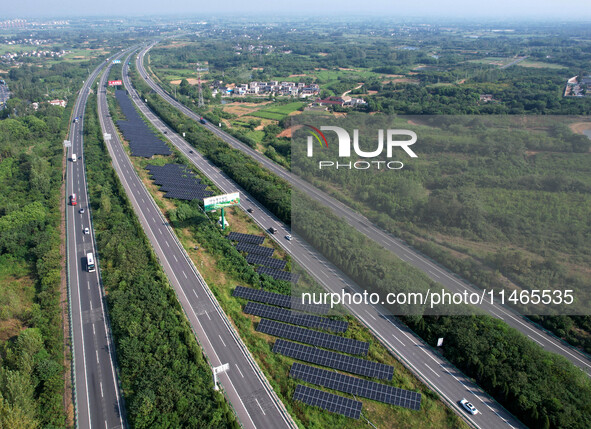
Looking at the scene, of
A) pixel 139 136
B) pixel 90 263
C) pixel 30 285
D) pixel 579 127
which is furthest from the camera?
pixel 139 136

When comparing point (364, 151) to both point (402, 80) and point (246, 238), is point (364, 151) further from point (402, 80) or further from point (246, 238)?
point (402, 80)

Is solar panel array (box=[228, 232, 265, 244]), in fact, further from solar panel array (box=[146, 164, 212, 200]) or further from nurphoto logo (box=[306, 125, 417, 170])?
A: solar panel array (box=[146, 164, 212, 200])

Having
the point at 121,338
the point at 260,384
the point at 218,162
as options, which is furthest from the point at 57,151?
the point at 260,384

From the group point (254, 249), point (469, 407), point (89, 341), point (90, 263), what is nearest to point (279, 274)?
point (254, 249)

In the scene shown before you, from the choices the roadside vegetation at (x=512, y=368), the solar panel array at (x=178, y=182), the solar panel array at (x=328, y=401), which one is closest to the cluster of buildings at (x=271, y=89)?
the solar panel array at (x=178, y=182)

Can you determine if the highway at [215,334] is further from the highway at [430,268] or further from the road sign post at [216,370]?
the highway at [430,268]

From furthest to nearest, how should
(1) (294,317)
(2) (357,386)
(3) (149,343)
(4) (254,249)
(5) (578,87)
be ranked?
(5) (578,87), (4) (254,249), (1) (294,317), (3) (149,343), (2) (357,386)
